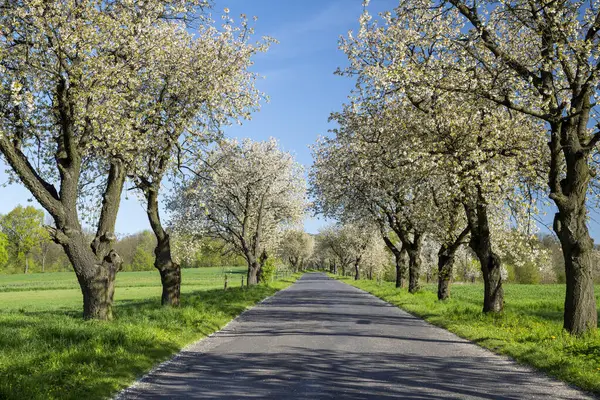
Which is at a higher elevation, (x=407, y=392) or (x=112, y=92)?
(x=112, y=92)

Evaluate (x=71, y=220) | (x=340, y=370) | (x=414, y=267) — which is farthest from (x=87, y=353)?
(x=414, y=267)

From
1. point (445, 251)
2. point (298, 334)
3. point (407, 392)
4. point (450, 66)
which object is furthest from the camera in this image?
point (445, 251)

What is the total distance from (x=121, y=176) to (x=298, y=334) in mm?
7976

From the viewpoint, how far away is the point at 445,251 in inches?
1242

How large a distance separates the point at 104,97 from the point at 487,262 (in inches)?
618

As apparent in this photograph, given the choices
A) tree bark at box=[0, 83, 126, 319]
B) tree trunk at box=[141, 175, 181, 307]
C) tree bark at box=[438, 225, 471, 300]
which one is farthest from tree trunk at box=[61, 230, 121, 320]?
tree bark at box=[438, 225, 471, 300]

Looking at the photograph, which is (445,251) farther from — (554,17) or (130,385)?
(130,385)

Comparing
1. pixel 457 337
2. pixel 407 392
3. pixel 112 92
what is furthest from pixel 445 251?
pixel 407 392

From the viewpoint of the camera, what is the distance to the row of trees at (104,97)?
560 inches

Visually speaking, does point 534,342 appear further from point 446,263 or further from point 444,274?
point 446,263

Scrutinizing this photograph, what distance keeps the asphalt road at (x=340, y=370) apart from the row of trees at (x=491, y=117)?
4.68 m

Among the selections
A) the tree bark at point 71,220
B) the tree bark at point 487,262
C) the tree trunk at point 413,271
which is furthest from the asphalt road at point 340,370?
the tree trunk at point 413,271

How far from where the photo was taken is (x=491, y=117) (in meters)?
18.5

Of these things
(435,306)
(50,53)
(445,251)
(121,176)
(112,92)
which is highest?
(50,53)
